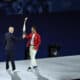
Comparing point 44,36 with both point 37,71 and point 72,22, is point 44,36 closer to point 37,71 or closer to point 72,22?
point 72,22

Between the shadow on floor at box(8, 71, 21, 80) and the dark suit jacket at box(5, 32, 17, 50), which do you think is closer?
the shadow on floor at box(8, 71, 21, 80)

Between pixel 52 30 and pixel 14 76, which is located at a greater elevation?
pixel 52 30

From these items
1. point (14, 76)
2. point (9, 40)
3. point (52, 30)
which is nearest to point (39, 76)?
point (14, 76)

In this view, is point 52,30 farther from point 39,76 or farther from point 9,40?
point 39,76

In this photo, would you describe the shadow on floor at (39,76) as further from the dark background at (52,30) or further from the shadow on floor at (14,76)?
the dark background at (52,30)

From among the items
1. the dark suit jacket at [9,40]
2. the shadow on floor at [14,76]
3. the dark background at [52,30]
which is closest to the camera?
the shadow on floor at [14,76]

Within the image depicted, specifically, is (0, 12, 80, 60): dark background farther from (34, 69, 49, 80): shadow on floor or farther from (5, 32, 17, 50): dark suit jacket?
(34, 69, 49, 80): shadow on floor

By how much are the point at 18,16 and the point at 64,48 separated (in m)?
3.11

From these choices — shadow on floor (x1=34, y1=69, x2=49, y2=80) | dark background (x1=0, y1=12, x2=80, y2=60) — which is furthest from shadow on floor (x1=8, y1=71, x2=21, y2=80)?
dark background (x1=0, y1=12, x2=80, y2=60)

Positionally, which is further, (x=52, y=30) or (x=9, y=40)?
(x=52, y=30)

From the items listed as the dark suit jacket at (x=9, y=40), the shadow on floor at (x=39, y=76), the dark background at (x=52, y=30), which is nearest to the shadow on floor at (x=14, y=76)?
the shadow on floor at (x=39, y=76)

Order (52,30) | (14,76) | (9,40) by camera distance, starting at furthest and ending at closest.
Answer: (52,30)
(9,40)
(14,76)

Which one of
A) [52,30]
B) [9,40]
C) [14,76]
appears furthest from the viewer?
[52,30]

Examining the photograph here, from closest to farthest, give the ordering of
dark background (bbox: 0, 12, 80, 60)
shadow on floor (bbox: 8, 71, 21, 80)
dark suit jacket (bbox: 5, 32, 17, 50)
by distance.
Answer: shadow on floor (bbox: 8, 71, 21, 80) < dark suit jacket (bbox: 5, 32, 17, 50) < dark background (bbox: 0, 12, 80, 60)
